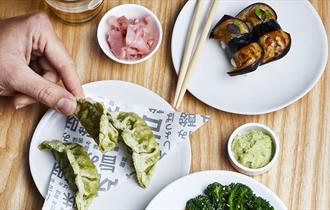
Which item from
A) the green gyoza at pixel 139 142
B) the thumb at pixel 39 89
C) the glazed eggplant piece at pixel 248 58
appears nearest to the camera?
the thumb at pixel 39 89

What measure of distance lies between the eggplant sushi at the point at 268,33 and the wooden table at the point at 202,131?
0.72ft

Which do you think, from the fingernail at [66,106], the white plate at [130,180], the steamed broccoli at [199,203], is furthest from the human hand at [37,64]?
the steamed broccoli at [199,203]

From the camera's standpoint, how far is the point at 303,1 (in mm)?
2793

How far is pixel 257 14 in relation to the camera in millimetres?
2721

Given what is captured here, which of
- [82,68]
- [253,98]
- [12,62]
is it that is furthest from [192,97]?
[12,62]

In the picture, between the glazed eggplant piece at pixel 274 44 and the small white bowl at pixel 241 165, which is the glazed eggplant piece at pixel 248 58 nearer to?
the glazed eggplant piece at pixel 274 44

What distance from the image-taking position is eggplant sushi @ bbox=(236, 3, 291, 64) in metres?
2.65

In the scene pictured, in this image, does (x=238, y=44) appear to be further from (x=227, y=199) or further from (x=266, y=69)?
(x=227, y=199)

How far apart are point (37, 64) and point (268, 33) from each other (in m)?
0.91

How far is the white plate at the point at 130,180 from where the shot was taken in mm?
2543

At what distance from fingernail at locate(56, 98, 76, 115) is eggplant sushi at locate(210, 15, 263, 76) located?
0.63 m

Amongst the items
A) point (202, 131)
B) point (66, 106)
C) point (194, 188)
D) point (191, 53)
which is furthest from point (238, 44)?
point (66, 106)

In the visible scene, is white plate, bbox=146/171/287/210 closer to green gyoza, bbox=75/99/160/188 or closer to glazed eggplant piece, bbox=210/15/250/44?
green gyoza, bbox=75/99/160/188

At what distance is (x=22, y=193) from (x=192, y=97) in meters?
0.75
